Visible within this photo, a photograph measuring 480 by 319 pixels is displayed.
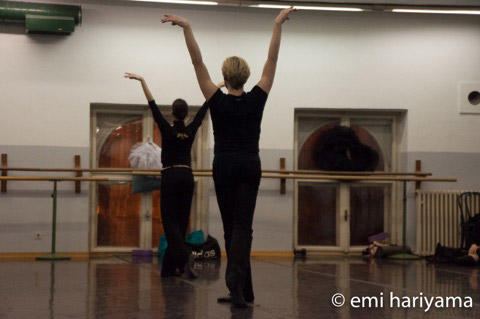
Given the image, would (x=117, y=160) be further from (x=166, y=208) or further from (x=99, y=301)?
(x=99, y=301)

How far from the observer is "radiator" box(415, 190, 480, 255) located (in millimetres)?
10188

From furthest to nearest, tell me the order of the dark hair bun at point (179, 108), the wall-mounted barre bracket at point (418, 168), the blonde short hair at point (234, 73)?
1. the wall-mounted barre bracket at point (418, 168)
2. the dark hair bun at point (179, 108)
3. the blonde short hair at point (234, 73)

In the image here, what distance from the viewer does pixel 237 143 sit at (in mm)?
4469

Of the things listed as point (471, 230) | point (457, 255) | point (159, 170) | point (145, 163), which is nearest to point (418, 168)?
point (471, 230)

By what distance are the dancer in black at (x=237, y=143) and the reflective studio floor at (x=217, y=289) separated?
32 centimetres

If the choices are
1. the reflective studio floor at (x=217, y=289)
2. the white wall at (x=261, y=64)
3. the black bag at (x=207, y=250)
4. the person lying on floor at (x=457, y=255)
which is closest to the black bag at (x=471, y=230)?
the person lying on floor at (x=457, y=255)

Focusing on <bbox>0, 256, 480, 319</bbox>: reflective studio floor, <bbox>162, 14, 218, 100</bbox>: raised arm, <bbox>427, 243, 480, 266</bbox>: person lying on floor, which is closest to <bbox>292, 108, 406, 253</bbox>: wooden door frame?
<bbox>427, 243, 480, 266</bbox>: person lying on floor

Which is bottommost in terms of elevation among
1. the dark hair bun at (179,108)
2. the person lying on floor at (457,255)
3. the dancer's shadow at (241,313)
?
the person lying on floor at (457,255)

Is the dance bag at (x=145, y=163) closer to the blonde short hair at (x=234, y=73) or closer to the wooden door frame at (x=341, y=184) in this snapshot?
the wooden door frame at (x=341, y=184)

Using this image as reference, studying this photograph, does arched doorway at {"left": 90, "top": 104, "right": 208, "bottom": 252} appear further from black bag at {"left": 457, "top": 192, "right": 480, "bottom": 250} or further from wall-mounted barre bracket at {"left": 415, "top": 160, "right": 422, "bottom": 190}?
black bag at {"left": 457, "top": 192, "right": 480, "bottom": 250}

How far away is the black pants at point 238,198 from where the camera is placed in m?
4.46

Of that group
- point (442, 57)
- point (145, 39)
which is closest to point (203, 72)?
point (145, 39)

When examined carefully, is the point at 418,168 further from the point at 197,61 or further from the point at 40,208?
the point at 197,61

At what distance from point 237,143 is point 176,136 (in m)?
1.86
